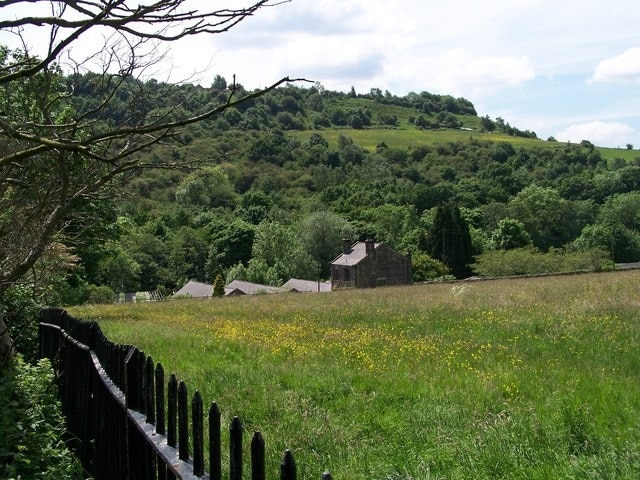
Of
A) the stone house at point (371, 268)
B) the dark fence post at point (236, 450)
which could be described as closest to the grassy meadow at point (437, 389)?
the dark fence post at point (236, 450)

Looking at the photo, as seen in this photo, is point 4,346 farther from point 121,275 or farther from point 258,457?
point 121,275

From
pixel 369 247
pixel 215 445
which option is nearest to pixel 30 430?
pixel 215 445

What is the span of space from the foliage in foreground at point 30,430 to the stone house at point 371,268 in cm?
6436

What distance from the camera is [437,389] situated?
330 inches

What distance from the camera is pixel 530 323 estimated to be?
14617mm

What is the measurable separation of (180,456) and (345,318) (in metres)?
16.6

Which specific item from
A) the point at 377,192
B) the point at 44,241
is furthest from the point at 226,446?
the point at 377,192

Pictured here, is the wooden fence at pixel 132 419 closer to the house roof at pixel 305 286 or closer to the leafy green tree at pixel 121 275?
the house roof at pixel 305 286

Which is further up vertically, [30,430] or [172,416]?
[172,416]

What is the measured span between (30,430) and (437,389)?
4.72m

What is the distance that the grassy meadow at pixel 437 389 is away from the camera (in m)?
5.77

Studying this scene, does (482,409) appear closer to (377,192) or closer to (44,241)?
(44,241)

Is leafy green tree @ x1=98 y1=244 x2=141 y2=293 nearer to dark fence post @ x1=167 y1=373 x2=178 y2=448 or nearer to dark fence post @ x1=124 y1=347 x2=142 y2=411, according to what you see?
dark fence post @ x1=124 y1=347 x2=142 y2=411

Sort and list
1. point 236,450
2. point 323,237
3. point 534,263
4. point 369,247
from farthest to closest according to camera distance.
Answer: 1. point 323,237
2. point 534,263
3. point 369,247
4. point 236,450
